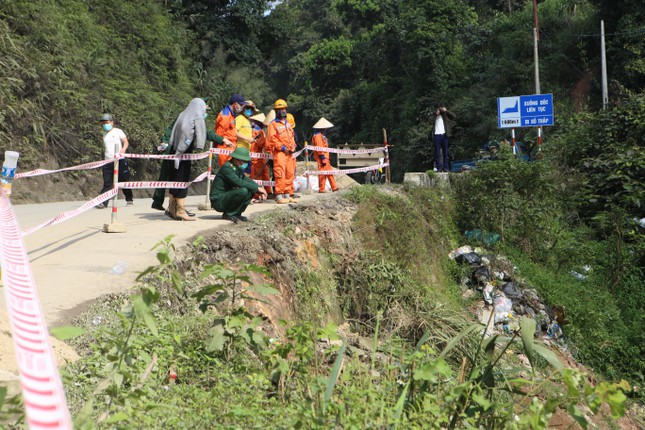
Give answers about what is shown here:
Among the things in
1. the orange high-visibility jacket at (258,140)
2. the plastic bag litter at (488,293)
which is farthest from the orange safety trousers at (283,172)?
the plastic bag litter at (488,293)

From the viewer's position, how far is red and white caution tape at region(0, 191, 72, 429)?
6.79 feet

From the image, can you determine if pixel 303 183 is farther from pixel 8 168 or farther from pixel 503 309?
pixel 8 168

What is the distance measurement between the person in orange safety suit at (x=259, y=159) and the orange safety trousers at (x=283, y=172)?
97 cm

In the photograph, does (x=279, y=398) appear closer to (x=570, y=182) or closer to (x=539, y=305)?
(x=539, y=305)

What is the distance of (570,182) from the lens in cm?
1584

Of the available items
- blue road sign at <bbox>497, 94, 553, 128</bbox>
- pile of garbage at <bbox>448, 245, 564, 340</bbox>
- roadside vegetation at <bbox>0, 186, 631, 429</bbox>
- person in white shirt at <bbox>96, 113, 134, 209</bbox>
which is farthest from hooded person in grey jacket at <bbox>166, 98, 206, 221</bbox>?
blue road sign at <bbox>497, 94, 553, 128</bbox>

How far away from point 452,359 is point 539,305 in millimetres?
4229

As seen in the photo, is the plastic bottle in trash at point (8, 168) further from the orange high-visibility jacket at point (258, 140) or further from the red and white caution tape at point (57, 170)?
the orange high-visibility jacket at point (258, 140)

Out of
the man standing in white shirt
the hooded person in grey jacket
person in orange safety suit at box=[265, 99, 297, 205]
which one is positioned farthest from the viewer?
the man standing in white shirt

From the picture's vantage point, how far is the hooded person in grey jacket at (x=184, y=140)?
1000cm

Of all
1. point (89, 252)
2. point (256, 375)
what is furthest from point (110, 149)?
point (256, 375)

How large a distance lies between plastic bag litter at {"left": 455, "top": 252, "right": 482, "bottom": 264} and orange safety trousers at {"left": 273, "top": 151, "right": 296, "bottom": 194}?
3.08 m

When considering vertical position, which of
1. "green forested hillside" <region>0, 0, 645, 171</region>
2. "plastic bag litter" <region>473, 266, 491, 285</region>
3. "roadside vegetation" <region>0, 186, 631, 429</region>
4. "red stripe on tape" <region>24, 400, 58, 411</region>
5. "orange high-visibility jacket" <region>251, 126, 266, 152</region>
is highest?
"green forested hillside" <region>0, 0, 645, 171</region>

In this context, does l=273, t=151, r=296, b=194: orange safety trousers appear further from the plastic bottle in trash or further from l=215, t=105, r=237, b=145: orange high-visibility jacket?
the plastic bottle in trash
